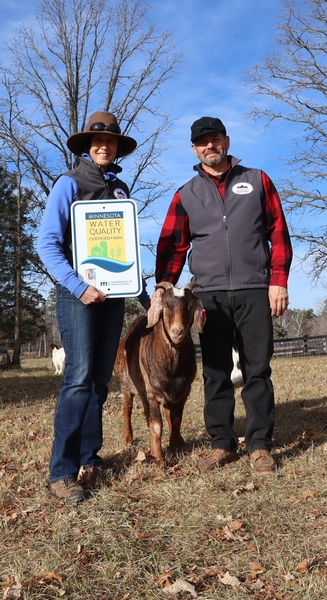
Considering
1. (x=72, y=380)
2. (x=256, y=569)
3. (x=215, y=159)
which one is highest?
(x=215, y=159)

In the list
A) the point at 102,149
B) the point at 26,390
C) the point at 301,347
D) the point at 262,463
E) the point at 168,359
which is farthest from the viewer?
the point at 301,347

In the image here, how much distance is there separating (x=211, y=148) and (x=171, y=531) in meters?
3.06

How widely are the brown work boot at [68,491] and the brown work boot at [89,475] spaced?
324 mm

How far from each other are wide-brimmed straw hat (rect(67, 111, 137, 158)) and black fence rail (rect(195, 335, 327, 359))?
26.9 m

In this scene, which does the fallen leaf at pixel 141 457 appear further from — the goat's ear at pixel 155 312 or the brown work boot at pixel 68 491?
the goat's ear at pixel 155 312

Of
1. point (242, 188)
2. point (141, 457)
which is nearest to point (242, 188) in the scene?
point (242, 188)

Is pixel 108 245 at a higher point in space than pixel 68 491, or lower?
higher

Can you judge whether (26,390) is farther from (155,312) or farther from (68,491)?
(68,491)

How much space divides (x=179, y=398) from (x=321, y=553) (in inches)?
90.4

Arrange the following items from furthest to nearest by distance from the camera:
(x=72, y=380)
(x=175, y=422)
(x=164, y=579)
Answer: (x=175, y=422)
(x=72, y=380)
(x=164, y=579)

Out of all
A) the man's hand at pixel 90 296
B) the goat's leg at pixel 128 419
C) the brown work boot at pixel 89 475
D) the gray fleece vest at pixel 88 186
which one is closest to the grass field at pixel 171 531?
the brown work boot at pixel 89 475

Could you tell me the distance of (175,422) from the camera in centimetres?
534

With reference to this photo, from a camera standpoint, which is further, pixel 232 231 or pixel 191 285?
pixel 191 285

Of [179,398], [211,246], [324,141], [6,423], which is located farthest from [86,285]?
[324,141]
